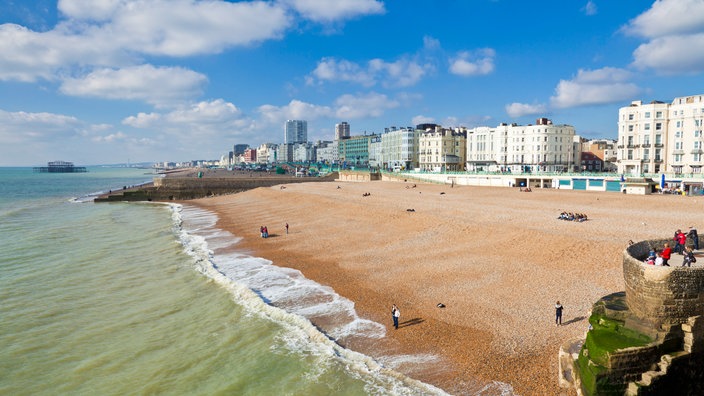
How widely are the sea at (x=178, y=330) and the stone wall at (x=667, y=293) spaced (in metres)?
4.96

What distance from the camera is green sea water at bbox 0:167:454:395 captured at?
14.4 m

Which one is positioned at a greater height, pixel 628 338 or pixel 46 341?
pixel 628 338

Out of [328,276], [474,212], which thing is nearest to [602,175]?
[474,212]

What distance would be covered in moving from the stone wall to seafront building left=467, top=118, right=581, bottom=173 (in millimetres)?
80222

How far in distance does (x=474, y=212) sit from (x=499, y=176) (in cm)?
4276

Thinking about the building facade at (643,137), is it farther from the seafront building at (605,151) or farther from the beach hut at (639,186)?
the seafront building at (605,151)

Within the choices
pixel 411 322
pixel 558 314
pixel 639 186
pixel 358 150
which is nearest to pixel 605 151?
pixel 639 186

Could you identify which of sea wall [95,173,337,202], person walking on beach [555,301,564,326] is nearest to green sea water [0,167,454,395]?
person walking on beach [555,301,564,326]

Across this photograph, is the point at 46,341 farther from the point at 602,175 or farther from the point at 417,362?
the point at 602,175

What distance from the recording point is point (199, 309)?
21.0m

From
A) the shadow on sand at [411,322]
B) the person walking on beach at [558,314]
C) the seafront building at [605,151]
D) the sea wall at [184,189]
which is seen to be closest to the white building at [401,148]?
the sea wall at [184,189]

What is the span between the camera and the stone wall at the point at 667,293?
11492 mm

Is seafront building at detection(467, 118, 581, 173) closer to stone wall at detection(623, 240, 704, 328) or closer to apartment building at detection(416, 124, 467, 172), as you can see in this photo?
apartment building at detection(416, 124, 467, 172)


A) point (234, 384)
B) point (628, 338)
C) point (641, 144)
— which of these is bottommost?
point (234, 384)
